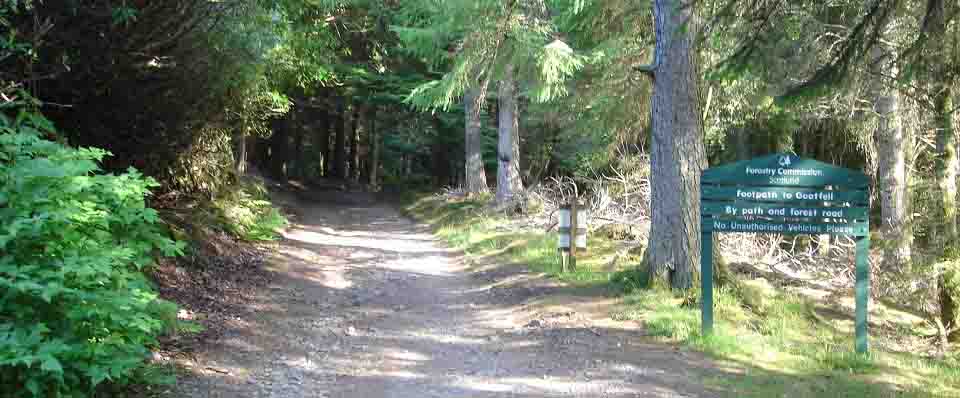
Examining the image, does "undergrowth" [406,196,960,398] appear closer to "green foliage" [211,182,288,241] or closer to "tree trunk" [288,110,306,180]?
"green foliage" [211,182,288,241]

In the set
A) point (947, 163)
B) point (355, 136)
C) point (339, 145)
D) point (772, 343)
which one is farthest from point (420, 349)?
point (339, 145)

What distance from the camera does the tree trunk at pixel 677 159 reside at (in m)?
8.82

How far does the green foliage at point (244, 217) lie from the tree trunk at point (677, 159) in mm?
8529

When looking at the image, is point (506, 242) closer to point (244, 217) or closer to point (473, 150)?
point (244, 217)

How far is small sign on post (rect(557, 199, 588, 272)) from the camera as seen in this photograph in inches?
437

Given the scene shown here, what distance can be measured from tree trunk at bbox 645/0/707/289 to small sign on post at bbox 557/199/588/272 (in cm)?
219

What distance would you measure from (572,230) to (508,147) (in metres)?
10.8

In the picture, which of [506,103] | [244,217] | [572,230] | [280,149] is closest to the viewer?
[572,230]

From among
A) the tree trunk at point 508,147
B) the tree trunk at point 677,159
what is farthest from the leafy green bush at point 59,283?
the tree trunk at point 508,147

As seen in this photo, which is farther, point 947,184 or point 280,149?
point 280,149

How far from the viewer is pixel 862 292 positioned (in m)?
7.30

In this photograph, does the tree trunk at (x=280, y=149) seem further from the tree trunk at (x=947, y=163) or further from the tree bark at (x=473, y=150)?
the tree trunk at (x=947, y=163)

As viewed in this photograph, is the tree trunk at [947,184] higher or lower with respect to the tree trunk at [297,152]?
lower

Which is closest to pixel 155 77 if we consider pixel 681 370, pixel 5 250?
pixel 5 250
